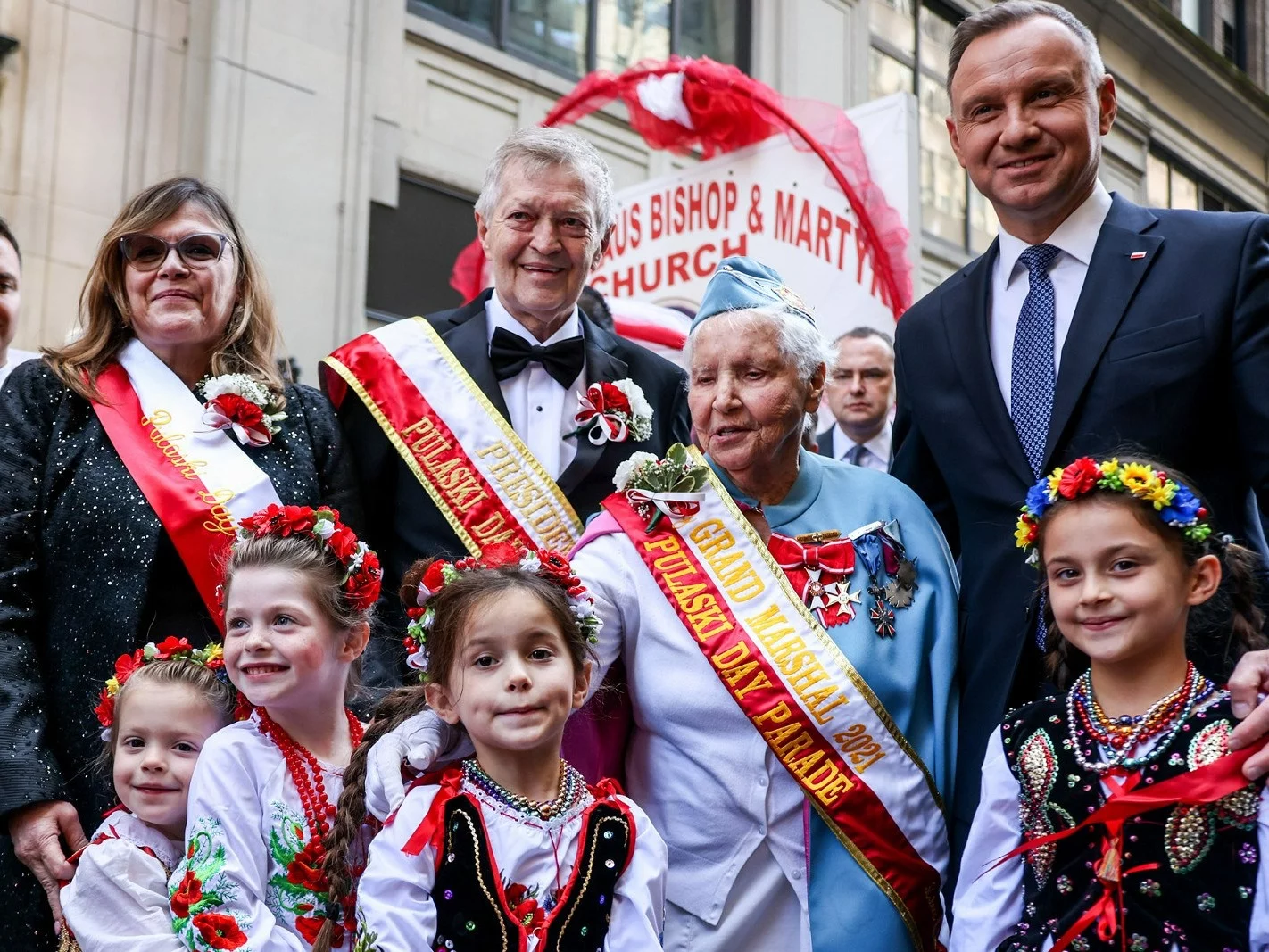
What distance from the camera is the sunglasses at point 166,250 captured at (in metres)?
3.26

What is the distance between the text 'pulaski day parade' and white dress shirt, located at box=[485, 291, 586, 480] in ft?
0.04

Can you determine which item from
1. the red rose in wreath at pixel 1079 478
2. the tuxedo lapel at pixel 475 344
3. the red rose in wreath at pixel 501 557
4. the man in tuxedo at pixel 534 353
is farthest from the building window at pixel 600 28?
the red rose in wreath at pixel 1079 478

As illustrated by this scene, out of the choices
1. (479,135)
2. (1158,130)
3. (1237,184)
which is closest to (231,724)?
(479,135)

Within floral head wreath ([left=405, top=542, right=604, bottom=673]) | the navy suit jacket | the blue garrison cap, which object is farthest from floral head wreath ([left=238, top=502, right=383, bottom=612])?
the navy suit jacket

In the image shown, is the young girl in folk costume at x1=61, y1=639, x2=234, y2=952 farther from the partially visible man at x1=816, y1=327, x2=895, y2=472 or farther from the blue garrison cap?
the partially visible man at x1=816, y1=327, x2=895, y2=472

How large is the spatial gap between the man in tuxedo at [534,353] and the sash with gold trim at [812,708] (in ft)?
2.03

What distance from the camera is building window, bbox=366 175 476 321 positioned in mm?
9445

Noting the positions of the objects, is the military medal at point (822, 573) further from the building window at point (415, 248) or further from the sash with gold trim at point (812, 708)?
the building window at point (415, 248)

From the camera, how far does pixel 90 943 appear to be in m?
2.69

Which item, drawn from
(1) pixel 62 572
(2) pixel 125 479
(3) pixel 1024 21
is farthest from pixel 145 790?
(3) pixel 1024 21

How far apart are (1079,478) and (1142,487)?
11 centimetres

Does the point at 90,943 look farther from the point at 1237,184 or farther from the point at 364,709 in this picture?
the point at 1237,184

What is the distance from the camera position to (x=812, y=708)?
2.98m

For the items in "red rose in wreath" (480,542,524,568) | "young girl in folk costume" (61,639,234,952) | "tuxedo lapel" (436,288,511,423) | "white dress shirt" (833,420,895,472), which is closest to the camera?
"young girl in folk costume" (61,639,234,952)
